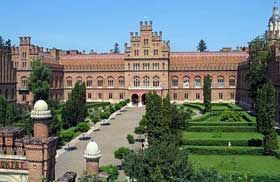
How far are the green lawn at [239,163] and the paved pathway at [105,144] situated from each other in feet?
19.7

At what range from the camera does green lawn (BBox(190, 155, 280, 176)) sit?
22.0 m

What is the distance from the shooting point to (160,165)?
1502cm

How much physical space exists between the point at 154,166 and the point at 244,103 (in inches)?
2018

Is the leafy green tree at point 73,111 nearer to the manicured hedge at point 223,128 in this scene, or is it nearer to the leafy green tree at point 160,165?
the manicured hedge at point 223,128

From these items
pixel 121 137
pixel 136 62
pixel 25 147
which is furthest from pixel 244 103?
pixel 25 147

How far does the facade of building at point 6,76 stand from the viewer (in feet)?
169

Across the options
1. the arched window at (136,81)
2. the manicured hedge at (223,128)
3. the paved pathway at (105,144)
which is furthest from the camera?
the arched window at (136,81)

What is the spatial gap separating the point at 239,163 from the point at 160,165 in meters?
11.0

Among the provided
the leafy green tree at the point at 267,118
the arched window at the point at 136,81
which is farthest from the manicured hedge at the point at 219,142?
the arched window at the point at 136,81

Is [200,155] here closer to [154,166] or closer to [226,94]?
[154,166]

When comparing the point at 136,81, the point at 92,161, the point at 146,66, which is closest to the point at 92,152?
the point at 92,161

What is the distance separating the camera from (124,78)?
240 ft

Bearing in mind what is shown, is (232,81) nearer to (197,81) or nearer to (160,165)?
(197,81)

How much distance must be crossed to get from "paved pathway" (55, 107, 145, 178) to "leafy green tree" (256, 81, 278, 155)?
1140 centimetres
